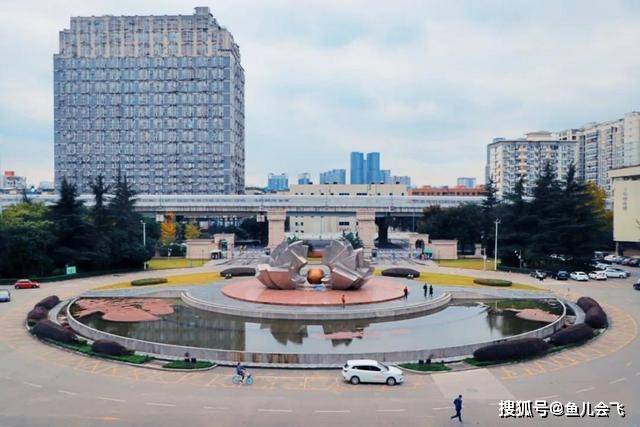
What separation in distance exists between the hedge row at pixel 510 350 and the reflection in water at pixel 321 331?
2835mm

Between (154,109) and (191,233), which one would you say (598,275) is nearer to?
(191,233)

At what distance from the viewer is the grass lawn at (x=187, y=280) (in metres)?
42.8

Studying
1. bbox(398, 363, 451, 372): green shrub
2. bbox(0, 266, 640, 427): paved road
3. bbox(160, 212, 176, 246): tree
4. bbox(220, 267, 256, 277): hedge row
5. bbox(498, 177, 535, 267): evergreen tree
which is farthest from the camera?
bbox(160, 212, 176, 246): tree

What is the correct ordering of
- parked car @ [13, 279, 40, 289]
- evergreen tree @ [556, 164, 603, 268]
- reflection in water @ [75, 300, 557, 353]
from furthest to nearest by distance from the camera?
evergreen tree @ [556, 164, 603, 268]
parked car @ [13, 279, 40, 289]
reflection in water @ [75, 300, 557, 353]

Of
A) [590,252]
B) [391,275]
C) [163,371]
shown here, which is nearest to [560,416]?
[163,371]

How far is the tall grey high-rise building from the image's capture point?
10856cm

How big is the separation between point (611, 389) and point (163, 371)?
54.9 ft

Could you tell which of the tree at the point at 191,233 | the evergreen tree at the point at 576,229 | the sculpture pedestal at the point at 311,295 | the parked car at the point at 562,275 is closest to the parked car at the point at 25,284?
the sculpture pedestal at the point at 311,295

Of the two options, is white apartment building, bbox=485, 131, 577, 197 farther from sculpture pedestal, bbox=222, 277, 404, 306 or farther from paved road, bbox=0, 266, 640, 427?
paved road, bbox=0, 266, 640, 427

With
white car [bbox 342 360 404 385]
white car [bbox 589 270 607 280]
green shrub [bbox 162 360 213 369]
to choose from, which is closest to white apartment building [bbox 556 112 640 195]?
white car [bbox 589 270 607 280]

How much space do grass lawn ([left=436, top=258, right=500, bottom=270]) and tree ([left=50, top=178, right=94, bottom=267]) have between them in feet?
121

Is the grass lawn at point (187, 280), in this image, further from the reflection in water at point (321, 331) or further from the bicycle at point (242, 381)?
the bicycle at point (242, 381)

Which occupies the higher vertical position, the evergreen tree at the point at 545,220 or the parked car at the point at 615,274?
the evergreen tree at the point at 545,220

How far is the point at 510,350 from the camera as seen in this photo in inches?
871
